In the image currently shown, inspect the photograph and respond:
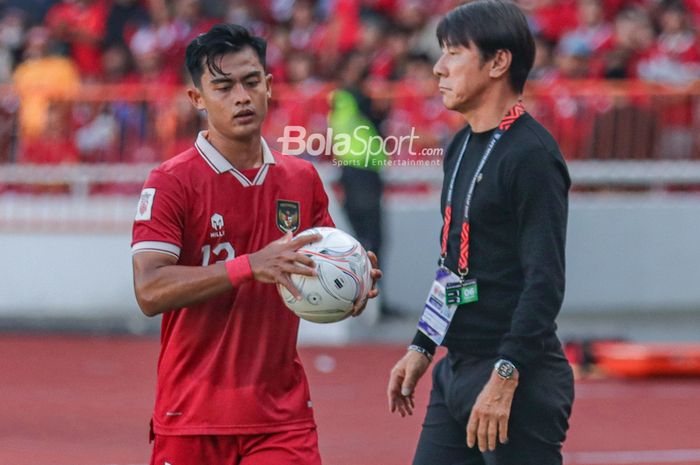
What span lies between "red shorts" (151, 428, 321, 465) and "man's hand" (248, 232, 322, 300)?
22.4 inches

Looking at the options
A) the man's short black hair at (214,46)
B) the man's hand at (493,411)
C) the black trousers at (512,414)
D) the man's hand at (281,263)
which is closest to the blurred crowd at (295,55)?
the man's short black hair at (214,46)

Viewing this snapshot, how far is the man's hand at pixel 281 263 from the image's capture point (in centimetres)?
470

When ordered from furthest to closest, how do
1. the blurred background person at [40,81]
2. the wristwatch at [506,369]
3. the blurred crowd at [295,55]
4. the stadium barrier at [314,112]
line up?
the blurred background person at [40,81] < the blurred crowd at [295,55] < the stadium barrier at [314,112] < the wristwatch at [506,369]

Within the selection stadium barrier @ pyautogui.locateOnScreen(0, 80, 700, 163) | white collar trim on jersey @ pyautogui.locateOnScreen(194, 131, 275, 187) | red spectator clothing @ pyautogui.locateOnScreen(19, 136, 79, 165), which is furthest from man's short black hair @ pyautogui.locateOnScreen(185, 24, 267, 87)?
red spectator clothing @ pyautogui.locateOnScreen(19, 136, 79, 165)

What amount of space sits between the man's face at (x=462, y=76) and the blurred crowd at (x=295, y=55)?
906cm

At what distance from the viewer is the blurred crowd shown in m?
15.4

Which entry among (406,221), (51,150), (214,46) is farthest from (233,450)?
(51,150)

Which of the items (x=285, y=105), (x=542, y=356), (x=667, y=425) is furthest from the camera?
(x=285, y=105)

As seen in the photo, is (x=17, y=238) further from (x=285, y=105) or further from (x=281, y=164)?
(x=281, y=164)

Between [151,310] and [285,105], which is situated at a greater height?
[285,105]

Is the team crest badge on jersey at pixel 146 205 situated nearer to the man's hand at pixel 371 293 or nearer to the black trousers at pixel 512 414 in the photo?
the man's hand at pixel 371 293

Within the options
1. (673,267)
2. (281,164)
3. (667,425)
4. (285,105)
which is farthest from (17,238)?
(281,164)

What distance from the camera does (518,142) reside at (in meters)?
4.82

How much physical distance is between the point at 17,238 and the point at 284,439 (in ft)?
37.8
